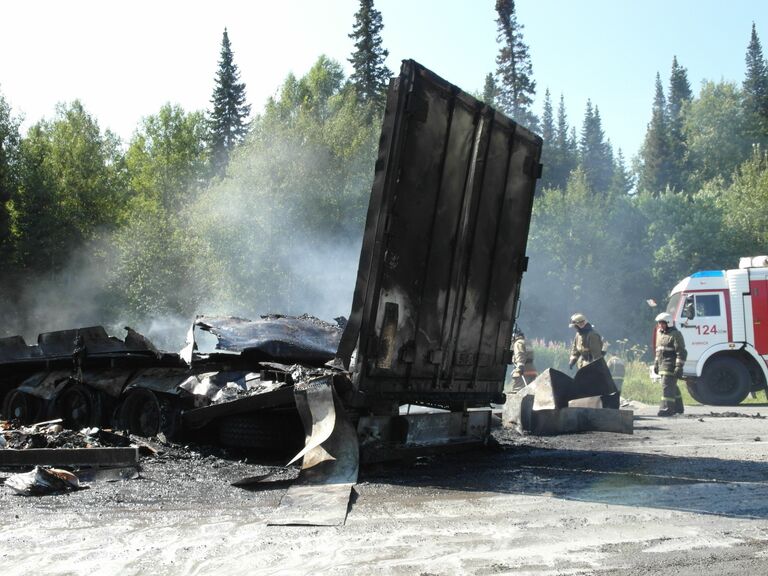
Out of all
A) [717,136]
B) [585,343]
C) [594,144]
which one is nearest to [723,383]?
[585,343]

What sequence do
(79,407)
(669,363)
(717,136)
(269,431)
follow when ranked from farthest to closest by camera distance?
(717,136), (669,363), (79,407), (269,431)

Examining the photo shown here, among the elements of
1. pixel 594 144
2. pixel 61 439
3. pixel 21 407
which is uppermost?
pixel 594 144

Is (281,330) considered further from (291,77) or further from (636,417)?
(291,77)

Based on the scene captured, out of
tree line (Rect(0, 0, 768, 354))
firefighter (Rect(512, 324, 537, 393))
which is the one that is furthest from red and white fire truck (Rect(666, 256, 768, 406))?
tree line (Rect(0, 0, 768, 354))

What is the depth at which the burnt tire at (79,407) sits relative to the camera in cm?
930

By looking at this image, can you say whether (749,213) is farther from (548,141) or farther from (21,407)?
(548,141)

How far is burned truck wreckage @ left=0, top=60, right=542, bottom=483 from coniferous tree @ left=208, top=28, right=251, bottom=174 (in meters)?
50.2

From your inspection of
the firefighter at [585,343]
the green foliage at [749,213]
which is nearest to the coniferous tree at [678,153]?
the green foliage at [749,213]

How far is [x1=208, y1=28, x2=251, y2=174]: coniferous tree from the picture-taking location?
189 feet

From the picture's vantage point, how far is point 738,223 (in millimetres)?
43750

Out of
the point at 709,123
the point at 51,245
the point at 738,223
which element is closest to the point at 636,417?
the point at 51,245

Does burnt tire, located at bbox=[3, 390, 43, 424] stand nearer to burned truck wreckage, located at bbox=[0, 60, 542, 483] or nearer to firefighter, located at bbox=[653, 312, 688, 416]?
burned truck wreckage, located at bbox=[0, 60, 542, 483]

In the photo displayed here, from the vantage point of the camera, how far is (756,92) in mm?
Answer: 75562

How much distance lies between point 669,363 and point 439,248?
894 cm
